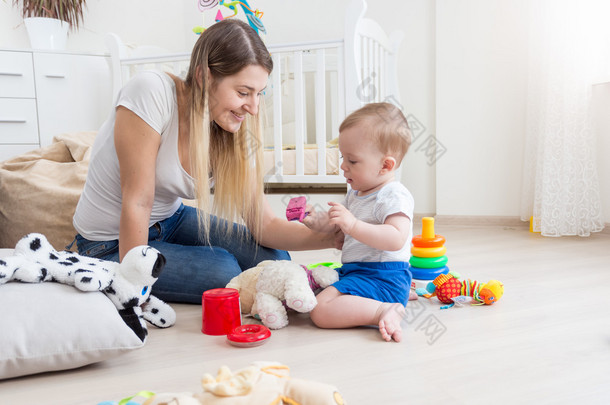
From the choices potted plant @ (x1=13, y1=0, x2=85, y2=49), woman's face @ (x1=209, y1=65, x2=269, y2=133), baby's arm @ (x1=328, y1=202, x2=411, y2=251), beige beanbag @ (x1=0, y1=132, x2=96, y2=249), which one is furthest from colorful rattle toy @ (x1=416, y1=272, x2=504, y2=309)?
potted plant @ (x1=13, y1=0, x2=85, y2=49)

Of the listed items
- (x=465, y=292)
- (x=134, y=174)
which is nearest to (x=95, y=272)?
(x=134, y=174)

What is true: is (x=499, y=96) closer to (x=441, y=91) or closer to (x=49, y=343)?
(x=441, y=91)

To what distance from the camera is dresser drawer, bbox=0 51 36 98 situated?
7.81ft

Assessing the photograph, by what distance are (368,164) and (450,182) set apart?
157cm

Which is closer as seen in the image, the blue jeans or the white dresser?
the blue jeans

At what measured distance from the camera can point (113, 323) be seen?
84cm

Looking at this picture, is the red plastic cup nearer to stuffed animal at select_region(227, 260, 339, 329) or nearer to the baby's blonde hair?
stuffed animal at select_region(227, 260, 339, 329)

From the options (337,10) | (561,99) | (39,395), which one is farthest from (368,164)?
(337,10)

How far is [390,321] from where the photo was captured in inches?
38.6

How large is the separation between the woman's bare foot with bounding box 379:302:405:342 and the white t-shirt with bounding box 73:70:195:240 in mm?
557

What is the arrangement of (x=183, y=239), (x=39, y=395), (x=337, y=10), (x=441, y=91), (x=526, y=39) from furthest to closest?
(x=337, y=10) < (x=441, y=91) < (x=526, y=39) < (x=183, y=239) < (x=39, y=395)

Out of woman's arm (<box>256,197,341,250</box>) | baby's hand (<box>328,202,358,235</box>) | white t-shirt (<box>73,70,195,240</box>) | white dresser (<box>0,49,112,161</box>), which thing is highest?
white dresser (<box>0,49,112,161</box>)

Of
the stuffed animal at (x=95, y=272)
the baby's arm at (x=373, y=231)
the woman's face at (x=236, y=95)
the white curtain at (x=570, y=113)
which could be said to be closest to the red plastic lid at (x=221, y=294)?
the stuffed animal at (x=95, y=272)

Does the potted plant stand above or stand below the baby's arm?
above
